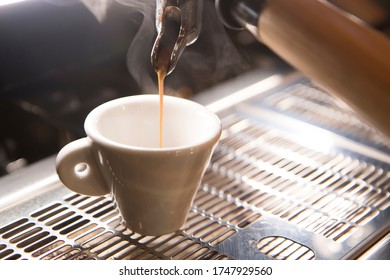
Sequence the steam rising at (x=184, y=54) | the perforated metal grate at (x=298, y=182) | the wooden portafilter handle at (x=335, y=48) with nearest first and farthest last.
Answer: the wooden portafilter handle at (x=335, y=48) → the perforated metal grate at (x=298, y=182) → the steam rising at (x=184, y=54)

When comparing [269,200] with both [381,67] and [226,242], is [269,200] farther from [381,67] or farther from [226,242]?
Answer: [381,67]

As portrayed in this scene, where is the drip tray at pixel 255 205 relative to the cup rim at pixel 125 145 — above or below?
below

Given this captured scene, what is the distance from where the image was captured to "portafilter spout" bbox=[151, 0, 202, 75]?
484 mm

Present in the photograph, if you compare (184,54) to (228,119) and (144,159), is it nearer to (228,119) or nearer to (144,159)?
(228,119)

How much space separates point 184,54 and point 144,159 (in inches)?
15.3

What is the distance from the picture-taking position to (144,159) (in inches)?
17.9

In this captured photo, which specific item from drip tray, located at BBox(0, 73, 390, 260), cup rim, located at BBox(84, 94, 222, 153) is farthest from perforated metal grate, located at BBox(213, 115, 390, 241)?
cup rim, located at BBox(84, 94, 222, 153)

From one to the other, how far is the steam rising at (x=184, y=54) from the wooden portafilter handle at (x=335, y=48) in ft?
0.61

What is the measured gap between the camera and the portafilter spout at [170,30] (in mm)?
484

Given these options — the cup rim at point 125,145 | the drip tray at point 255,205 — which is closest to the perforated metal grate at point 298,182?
the drip tray at point 255,205

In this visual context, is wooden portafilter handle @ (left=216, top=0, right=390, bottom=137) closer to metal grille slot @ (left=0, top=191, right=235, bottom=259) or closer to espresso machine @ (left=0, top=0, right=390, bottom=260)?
espresso machine @ (left=0, top=0, right=390, bottom=260)

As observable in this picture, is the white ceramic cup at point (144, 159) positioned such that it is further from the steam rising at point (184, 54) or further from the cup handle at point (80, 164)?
the steam rising at point (184, 54)
